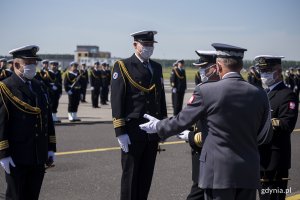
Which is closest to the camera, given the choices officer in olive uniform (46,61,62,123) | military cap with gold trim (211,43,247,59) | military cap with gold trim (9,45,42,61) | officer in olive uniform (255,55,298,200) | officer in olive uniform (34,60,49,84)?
military cap with gold trim (211,43,247,59)

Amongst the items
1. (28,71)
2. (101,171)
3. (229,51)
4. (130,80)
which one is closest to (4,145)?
(28,71)

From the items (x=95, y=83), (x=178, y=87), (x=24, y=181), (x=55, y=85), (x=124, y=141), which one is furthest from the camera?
(x=95, y=83)

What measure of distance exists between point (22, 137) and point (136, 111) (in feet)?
4.41

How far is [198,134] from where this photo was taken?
12.3 feet

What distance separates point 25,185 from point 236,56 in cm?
243

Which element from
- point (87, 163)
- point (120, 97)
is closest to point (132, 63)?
point (120, 97)

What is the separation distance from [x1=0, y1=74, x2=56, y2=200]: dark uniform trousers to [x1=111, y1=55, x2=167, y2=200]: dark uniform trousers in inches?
37.0

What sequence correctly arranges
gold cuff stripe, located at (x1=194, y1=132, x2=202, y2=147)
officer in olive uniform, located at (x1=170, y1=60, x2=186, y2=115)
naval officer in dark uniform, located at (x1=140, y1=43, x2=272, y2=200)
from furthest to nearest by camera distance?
officer in olive uniform, located at (x1=170, y1=60, x2=186, y2=115), gold cuff stripe, located at (x1=194, y1=132, x2=202, y2=147), naval officer in dark uniform, located at (x1=140, y1=43, x2=272, y2=200)

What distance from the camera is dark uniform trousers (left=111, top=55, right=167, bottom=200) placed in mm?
4906

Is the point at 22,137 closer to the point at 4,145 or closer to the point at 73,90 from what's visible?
the point at 4,145

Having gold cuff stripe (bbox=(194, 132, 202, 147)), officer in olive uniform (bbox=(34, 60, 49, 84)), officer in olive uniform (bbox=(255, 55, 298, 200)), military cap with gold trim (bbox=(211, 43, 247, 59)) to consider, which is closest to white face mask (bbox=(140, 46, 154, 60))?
officer in olive uniform (bbox=(255, 55, 298, 200))

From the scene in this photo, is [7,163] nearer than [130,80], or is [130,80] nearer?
[7,163]

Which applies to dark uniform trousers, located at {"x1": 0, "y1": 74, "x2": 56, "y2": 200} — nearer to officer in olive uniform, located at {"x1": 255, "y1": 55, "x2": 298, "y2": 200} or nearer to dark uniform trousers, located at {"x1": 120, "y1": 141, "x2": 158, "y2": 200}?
dark uniform trousers, located at {"x1": 120, "y1": 141, "x2": 158, "y2": 200}

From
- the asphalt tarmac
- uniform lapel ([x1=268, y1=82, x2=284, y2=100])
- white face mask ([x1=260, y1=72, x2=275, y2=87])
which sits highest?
white face mask ([x1=260, y1=72, x2=275, y2=87])
